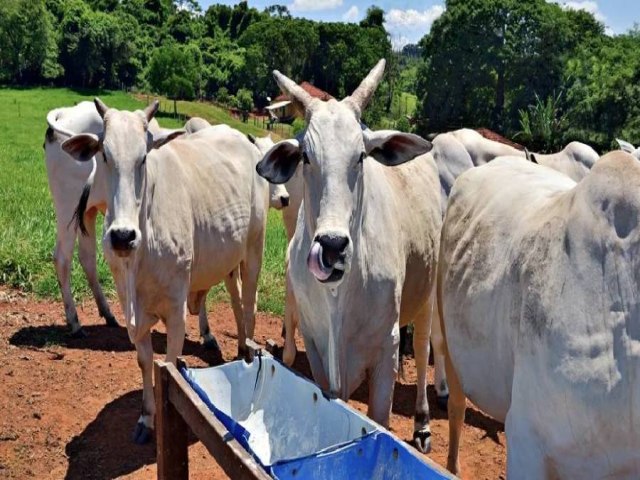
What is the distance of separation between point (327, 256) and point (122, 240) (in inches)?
64.1

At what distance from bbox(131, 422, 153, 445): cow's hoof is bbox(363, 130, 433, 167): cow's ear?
2.65 meters

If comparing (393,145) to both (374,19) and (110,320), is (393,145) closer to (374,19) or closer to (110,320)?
(110,320)

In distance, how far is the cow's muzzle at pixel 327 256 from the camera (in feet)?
9.45

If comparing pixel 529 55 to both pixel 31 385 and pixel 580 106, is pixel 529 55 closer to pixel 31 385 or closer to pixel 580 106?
pixel 580 106

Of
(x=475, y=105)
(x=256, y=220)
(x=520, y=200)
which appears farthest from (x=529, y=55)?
(x=520, y=200)

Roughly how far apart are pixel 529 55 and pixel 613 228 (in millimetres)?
36471

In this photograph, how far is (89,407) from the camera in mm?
5324

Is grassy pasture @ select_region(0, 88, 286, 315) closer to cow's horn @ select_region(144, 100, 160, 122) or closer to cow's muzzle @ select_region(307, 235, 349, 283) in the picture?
cow's horn @ select_region(144, 100, 160, 122)

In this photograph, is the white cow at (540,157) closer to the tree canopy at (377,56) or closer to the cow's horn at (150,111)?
the cow's horn at (150,111)

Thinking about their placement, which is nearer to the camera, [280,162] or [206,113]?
[280,162]

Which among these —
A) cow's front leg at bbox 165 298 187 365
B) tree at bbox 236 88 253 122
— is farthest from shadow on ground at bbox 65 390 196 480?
tree at bbox 236 88 253 122

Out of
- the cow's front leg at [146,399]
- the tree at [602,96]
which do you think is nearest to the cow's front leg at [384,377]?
the cow's front leg at [146,399]

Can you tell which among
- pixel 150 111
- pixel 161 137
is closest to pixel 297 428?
pixel 161 137

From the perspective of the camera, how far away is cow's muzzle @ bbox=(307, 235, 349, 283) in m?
2.88
